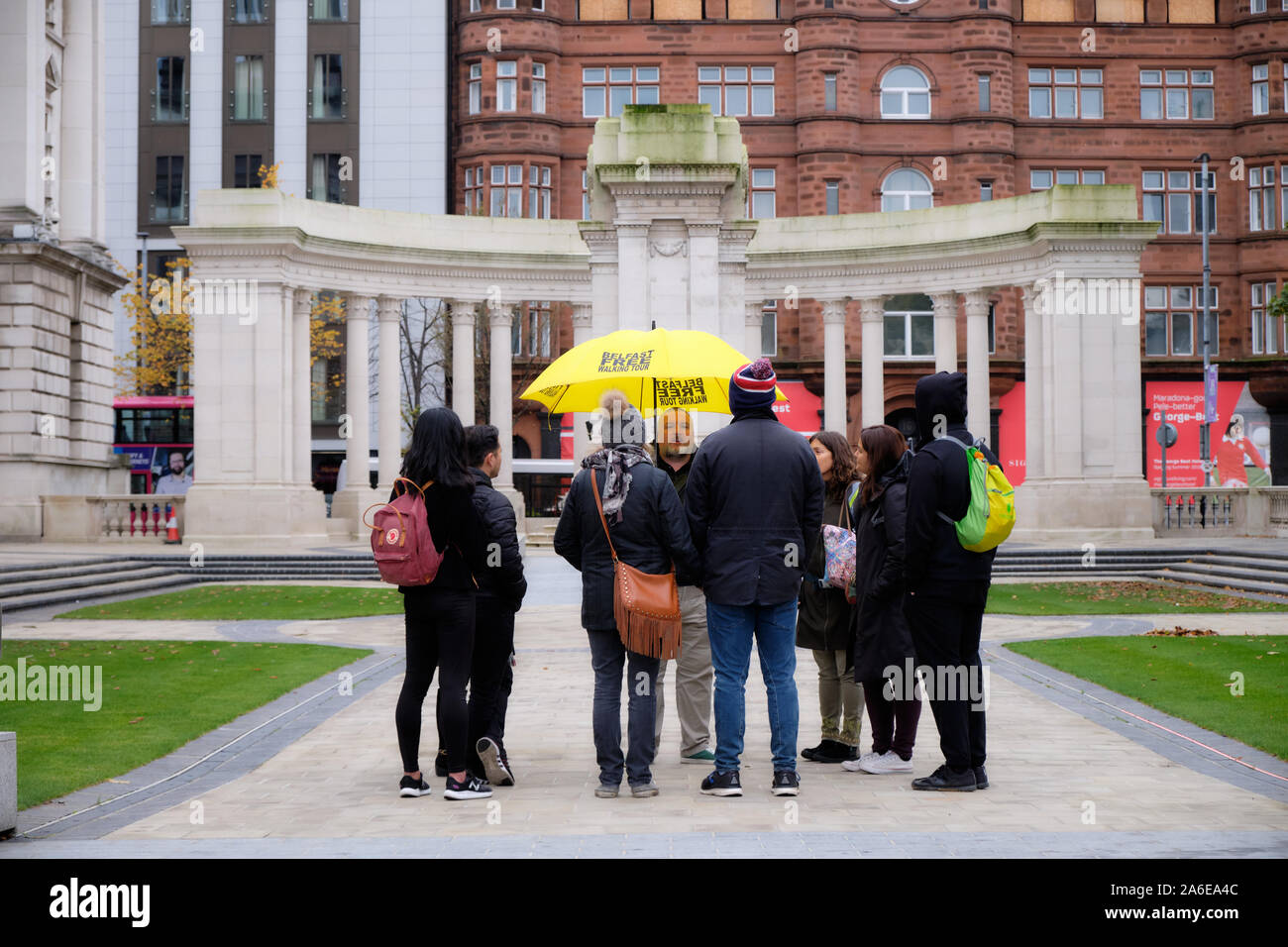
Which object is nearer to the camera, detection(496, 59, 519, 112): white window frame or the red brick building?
the red brick building

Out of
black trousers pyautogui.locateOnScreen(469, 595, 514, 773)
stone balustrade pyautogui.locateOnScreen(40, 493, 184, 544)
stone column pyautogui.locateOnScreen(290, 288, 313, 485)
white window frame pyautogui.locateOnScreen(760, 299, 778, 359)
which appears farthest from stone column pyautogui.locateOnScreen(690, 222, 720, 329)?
white window frame pyautogui.locateOnScreen(760, 299, 778, 359)

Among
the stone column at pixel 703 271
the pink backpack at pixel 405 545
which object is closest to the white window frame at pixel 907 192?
the stone column at pixel 703 271

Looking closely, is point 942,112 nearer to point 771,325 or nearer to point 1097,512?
point 771,325

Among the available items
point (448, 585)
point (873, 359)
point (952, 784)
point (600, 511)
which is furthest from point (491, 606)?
point (873, 359)

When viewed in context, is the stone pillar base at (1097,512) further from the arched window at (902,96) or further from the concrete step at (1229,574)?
the arched window at (902,96)

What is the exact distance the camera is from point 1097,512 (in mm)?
33062

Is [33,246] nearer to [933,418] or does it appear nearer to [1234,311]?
[933,418]

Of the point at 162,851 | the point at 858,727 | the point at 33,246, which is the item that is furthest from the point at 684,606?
the point at 33,246

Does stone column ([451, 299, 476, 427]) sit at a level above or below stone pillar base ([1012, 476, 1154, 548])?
above

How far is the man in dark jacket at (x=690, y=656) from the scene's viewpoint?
942 cm

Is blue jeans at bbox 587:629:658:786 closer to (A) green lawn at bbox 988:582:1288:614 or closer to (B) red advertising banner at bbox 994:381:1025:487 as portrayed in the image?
(A) green lawn at bbox 988:582:1288:614

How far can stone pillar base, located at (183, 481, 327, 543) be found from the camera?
32.8 m

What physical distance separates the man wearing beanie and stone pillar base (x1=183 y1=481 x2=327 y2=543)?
26104mm

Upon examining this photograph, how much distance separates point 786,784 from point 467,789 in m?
1.93
